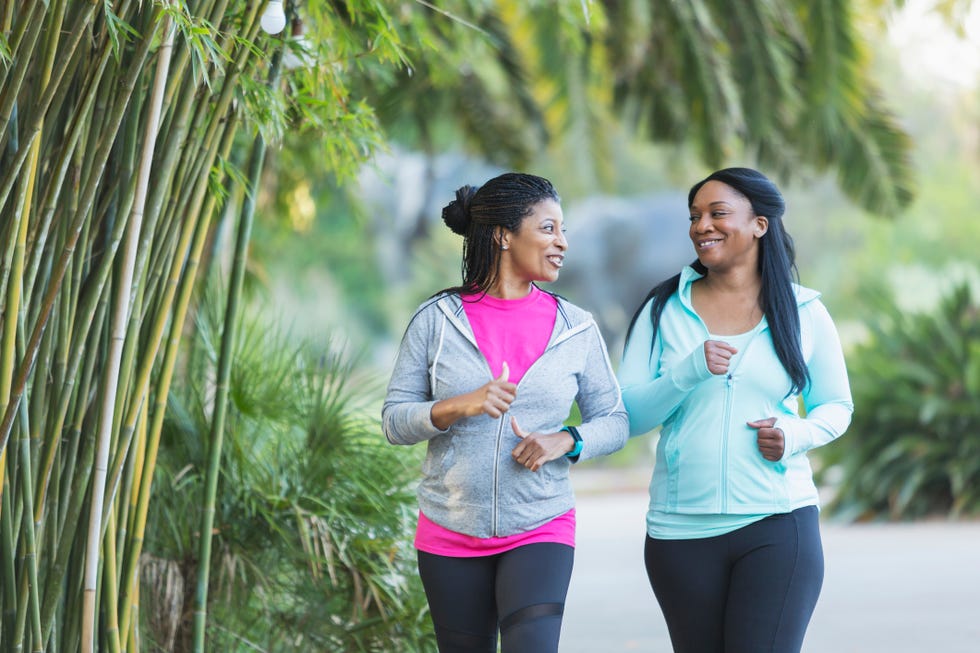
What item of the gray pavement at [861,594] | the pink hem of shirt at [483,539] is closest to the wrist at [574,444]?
the pink hem of shirt at [483,539]

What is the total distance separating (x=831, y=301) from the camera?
895 inches

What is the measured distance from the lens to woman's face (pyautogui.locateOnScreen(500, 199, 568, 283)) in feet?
8.21

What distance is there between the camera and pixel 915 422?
8273mm

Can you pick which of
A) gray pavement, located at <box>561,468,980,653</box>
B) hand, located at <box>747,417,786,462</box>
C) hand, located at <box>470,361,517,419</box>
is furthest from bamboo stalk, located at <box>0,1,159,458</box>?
gray pavement, located at <box>561,468,980,653</box>

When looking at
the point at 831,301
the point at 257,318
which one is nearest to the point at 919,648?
the point at 257,318

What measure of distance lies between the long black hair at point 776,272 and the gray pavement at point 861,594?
2.38 m

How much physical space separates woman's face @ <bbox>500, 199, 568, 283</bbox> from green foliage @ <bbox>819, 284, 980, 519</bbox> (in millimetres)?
6112

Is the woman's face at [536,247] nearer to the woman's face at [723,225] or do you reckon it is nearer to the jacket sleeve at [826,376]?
the woman's face at [723,225]

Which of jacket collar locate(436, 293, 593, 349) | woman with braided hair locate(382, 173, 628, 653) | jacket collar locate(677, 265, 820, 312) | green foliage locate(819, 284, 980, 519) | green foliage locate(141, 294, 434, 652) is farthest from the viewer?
green foliage locate(819, 284, 980, 519)

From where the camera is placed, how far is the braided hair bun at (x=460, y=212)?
2629 millimetres

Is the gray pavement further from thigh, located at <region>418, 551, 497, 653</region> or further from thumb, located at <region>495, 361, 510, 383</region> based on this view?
thumb, located at <region>495, 361, 510, 383</region>

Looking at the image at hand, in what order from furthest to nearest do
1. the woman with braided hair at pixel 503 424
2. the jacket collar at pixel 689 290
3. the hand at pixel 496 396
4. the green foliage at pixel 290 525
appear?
1. the green foliage at pixel 290 525
2. the jacket collar at pixel 689 290
3. the woman with braided hair at pixel 503 424
4. the hand at pixel 496 396

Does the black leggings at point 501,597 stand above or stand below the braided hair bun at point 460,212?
below

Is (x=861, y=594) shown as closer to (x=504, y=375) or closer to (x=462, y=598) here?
(x=462, y=598)
